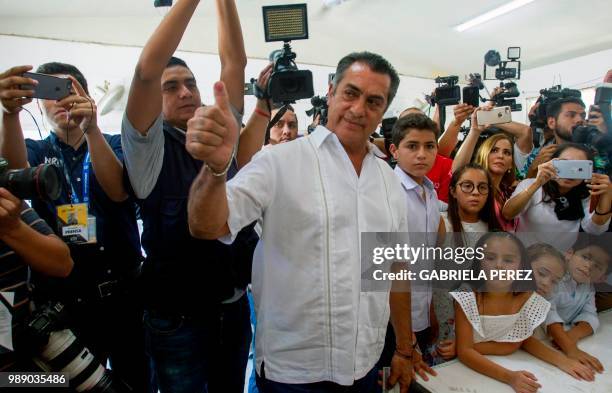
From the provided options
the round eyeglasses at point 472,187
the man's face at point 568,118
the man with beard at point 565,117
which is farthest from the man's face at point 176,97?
the man's face at point 568,118

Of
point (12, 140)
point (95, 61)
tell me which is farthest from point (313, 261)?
point (95, 61)

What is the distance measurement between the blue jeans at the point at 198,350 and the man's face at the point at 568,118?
213 centimetres

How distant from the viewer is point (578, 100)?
2258 millimetres

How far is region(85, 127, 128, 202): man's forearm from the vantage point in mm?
1088

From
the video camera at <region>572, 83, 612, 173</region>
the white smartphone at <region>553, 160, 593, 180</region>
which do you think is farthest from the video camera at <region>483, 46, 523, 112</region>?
the white smartphone at <region>553, 160, 593, 180</region>

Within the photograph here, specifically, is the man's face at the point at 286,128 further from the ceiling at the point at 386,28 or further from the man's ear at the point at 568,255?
the ceiling at the point at 386,28

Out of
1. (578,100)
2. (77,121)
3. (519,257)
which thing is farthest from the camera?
(578,100)

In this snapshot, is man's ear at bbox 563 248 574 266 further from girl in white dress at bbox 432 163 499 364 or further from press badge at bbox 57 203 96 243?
press badge at bbox 57 203 96 243

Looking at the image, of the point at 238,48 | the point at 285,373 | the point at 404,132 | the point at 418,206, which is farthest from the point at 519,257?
the point at 238,48

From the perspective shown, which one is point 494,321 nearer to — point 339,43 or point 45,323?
point 45,323

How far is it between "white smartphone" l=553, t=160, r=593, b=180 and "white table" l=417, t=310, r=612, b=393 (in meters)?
0.71

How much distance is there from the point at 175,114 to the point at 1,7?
381 cm

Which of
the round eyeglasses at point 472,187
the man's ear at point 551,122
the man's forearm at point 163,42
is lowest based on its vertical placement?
the round eyeglasses at point 472,187

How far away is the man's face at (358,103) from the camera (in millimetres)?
999
